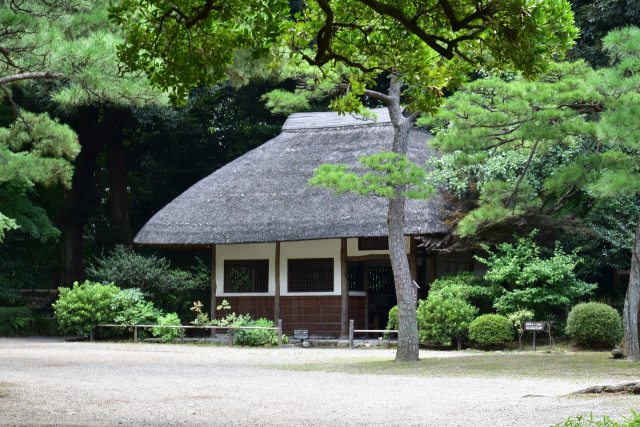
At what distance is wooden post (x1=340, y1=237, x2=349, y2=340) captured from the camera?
23.4 meters

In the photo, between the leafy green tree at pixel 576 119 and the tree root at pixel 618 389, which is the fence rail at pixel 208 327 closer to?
the leafy green tree at pixel 576 119

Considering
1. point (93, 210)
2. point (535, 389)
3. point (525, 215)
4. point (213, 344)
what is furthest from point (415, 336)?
point (93, 210)

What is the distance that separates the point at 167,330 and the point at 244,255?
10.7 feet

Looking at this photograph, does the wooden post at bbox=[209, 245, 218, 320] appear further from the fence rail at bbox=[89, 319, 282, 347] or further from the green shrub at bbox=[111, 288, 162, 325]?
the green shrub at bbox=[111, 288, 162, 325]

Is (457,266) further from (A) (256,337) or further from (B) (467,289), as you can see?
(A) (256,337)

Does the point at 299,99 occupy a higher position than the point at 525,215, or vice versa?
the point at 299,99

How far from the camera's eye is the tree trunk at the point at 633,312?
15531mm

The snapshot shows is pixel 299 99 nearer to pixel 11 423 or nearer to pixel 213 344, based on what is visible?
pixel 213 344

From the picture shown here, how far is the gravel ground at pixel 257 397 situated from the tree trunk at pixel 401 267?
88.5 inches

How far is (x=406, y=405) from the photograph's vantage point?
30.9 feet

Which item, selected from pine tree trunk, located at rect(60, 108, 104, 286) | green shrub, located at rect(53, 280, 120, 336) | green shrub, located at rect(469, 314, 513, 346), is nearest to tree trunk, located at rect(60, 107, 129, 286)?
pine tree trunk, located at rect(60, 108, 104, 286)

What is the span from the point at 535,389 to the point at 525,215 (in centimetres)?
1026

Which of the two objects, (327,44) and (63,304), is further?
(63,304)

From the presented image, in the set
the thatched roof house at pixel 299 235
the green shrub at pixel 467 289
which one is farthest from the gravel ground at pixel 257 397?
the thatched roof house at pixel 299 235
